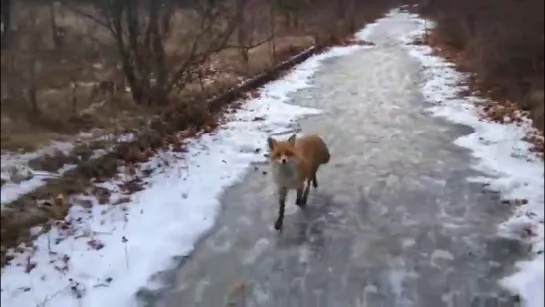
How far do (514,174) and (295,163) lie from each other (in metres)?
1.79

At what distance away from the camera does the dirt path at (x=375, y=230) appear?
79.4 inches

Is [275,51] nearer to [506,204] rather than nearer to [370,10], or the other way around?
[370,10]

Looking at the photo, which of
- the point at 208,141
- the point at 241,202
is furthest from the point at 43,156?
the point at 208,141

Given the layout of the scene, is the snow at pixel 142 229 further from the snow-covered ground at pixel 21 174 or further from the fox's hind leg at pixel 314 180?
the fox's hind leg at pixel 314 180

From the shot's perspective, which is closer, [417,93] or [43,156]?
[43,156]

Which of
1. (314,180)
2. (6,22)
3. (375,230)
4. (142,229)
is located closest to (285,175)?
(314,180)

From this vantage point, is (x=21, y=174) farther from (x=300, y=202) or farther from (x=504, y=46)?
(x=300, y=202)

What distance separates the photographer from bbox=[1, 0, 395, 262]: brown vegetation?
112 cm

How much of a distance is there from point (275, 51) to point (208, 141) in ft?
5.80

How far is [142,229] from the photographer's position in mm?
2502

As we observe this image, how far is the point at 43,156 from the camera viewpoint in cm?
110

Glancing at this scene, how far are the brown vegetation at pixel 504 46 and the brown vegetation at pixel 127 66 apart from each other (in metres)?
0.39

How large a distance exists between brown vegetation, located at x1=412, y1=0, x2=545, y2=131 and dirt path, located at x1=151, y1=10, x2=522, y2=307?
0.35m

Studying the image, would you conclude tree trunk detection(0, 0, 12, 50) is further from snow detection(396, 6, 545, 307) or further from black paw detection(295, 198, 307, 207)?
black paw detection(295, 198, 307, 207)
